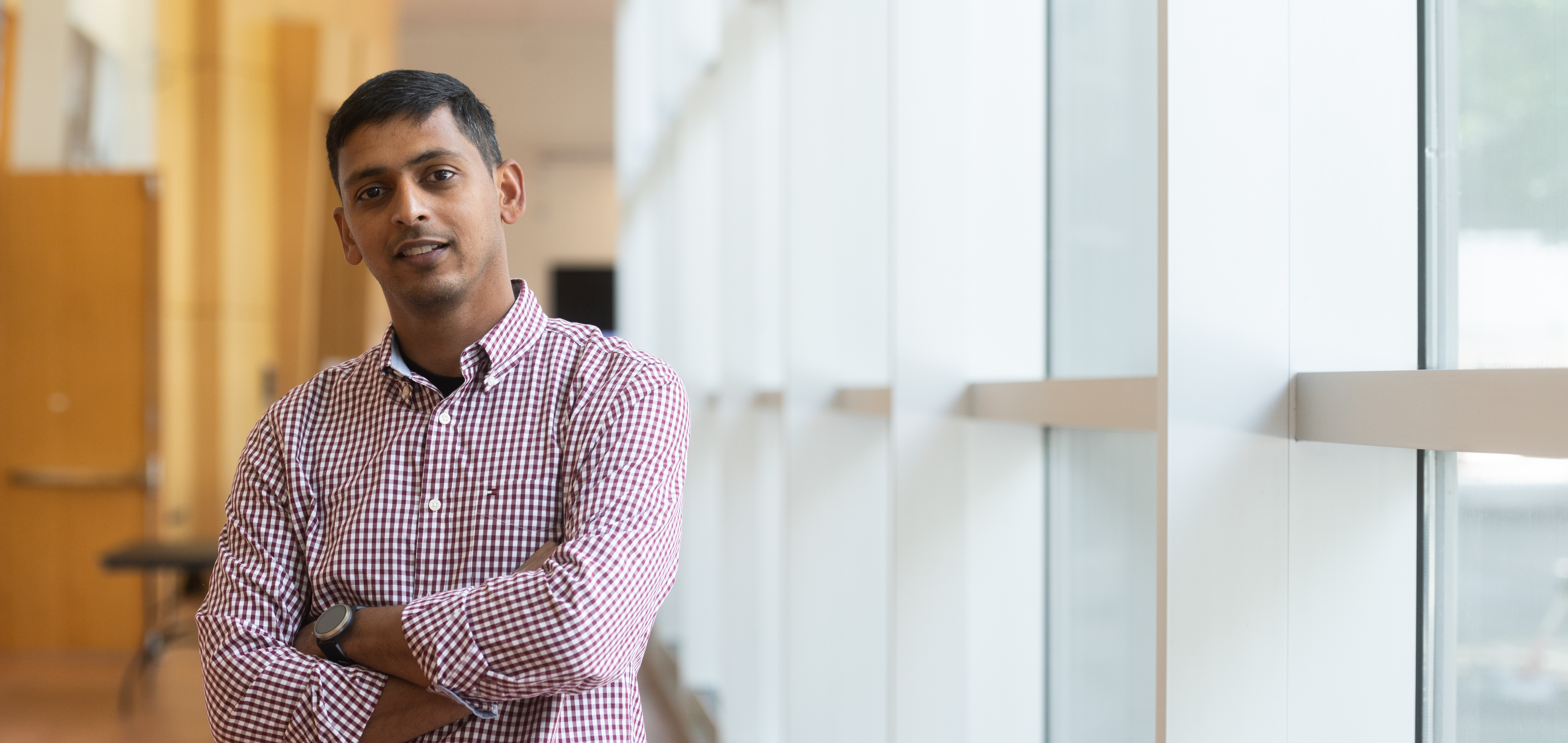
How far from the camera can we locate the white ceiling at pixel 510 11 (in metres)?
12.8

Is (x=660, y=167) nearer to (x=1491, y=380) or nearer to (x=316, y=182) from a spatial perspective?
(x=316, y=182)

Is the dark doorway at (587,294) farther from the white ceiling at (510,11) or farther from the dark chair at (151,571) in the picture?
the dark chair at (151,571)

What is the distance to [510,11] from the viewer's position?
13.1 metres

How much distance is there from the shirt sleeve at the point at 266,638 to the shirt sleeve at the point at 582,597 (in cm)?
14

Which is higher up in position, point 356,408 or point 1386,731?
point 356,408

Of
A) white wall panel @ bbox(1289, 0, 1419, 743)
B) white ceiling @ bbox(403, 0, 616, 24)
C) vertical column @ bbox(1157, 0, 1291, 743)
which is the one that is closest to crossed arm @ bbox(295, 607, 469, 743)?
vertical column @ bbox(1157, 0, 1291, 743)

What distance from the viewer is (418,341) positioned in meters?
1.57

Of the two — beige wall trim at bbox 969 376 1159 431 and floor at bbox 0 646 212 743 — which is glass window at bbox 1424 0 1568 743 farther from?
floor at bbox 0 646 212 743

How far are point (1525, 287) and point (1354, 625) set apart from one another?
14.7 inches

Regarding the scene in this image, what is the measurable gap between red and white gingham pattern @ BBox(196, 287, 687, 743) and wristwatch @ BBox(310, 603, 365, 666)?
0.9 inches

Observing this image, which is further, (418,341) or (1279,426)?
(418,341)

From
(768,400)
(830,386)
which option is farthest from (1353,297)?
(768,400)

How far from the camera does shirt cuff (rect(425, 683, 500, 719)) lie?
1.38 metres

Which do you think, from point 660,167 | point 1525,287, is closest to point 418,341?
point 1525,287
